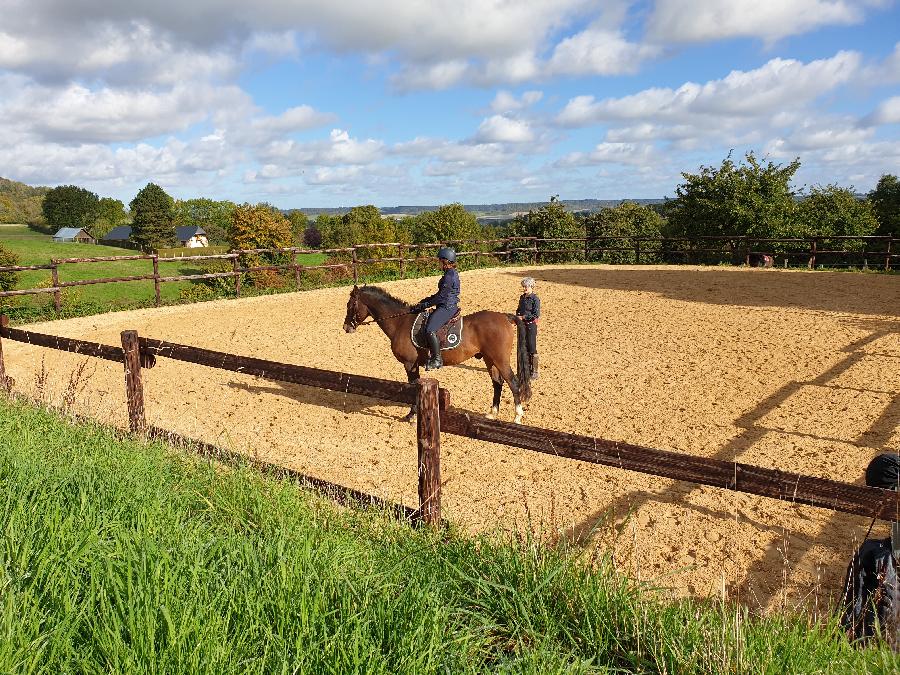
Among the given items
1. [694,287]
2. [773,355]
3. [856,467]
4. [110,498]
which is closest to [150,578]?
[110,498]

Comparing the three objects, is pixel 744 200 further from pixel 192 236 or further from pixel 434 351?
pixel 192 236

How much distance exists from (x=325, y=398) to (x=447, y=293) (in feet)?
9.85

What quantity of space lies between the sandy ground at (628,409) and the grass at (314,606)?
0.43m

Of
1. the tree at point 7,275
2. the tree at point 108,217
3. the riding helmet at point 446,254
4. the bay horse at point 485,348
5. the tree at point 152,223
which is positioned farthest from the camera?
the tree at point 108,217

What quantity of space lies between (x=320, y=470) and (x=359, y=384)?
2731 mm

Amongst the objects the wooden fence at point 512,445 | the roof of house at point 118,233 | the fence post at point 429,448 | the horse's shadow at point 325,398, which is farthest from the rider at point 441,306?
the roof of house at point 118,233

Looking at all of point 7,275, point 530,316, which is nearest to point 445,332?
point 530,316

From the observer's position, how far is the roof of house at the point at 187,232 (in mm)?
118312

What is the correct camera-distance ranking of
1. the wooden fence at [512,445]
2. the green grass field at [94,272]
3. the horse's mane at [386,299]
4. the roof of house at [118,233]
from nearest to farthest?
the wooden fence at [512,445], the horse's mane at [386,299], the green grass field at [94,272], the roof of house at [118,233]

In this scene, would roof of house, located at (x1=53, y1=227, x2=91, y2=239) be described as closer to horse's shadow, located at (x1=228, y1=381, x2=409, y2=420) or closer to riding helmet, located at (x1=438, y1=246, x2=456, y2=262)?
horse's shadow, located at (x1=228, y1=381, x2=409, y2=420)

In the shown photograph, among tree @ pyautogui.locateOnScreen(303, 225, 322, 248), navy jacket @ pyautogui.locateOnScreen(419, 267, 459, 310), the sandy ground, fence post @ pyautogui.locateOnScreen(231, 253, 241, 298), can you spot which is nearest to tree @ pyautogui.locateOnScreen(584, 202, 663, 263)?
the sandy ground

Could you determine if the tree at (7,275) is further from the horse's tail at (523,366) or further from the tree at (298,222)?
the tree at (298,222)

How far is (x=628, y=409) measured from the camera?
29.3ft

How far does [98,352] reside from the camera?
252 inches
